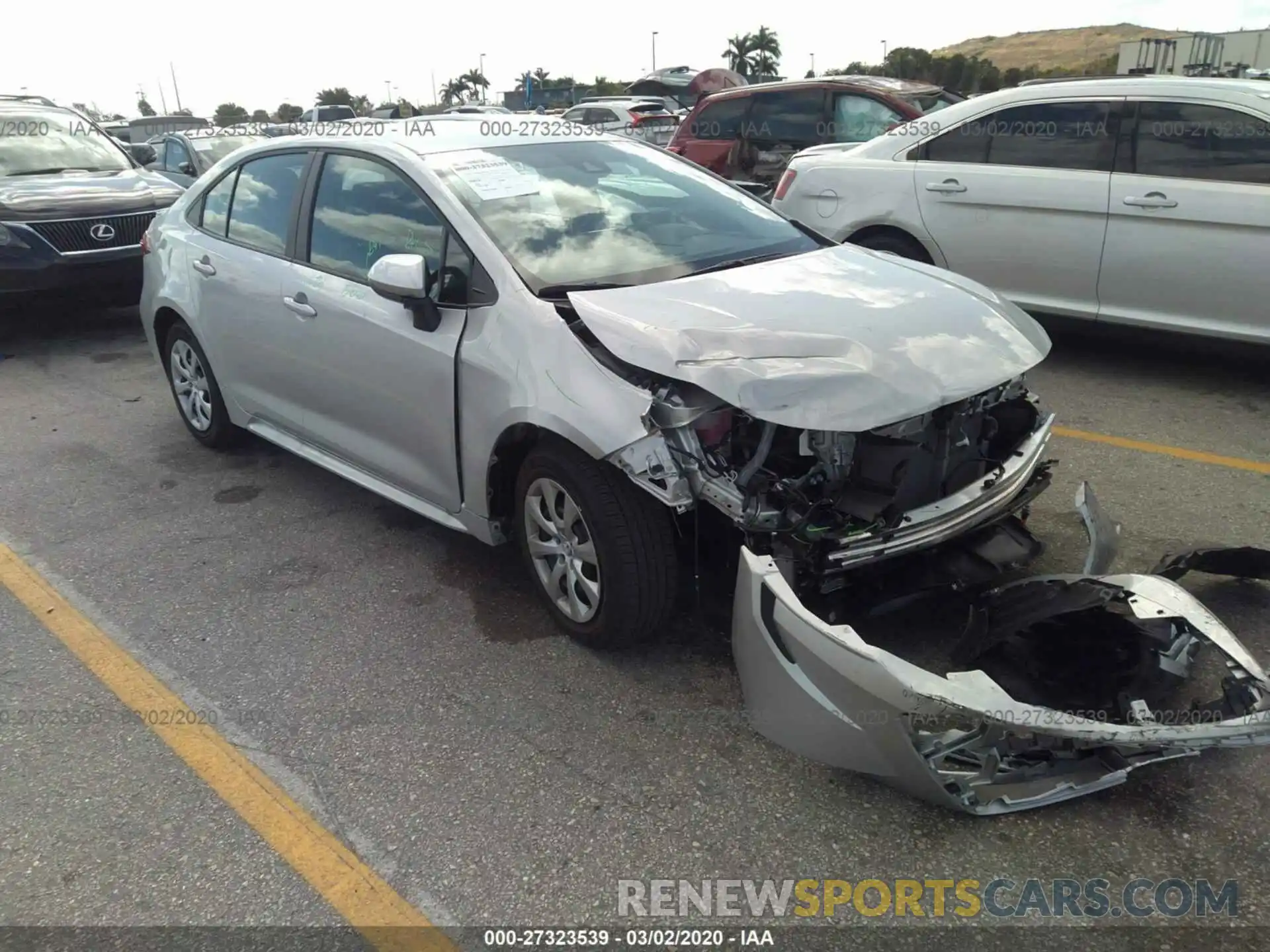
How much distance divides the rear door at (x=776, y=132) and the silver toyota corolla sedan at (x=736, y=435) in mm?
5443

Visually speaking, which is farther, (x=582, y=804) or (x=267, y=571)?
(x=267, y=571)

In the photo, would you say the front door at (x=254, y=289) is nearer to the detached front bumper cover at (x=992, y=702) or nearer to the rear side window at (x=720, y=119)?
Answer: the detached front bumper cover at (x=992, y=702)

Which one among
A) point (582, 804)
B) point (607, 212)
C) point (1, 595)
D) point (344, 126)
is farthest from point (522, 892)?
point (344, 126)

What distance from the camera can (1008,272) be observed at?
5.96m

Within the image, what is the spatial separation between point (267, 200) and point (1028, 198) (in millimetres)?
4379

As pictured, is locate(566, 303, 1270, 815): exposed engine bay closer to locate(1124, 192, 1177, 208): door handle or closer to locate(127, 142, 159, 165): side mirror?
locate(1124, 192, 1177, 208): door handle

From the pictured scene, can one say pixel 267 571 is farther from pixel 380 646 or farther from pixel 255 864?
pixel 255 864

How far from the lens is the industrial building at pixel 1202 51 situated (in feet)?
73.7

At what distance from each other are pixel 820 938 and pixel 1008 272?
4.87 meters

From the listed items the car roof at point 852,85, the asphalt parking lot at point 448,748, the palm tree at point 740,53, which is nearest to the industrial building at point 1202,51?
the car roof at point 852,85

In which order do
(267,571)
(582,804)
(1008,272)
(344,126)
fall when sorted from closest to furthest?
(582,804)
(267,571)
(344,126)
(1008,272)

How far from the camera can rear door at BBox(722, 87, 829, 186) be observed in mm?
8938

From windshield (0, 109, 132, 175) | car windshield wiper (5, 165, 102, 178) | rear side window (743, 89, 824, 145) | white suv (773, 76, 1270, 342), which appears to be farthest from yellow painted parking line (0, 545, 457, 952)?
rear side window (743, 89, 824, 145)

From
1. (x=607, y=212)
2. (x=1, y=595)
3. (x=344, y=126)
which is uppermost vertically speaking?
(x=344, y=126)
